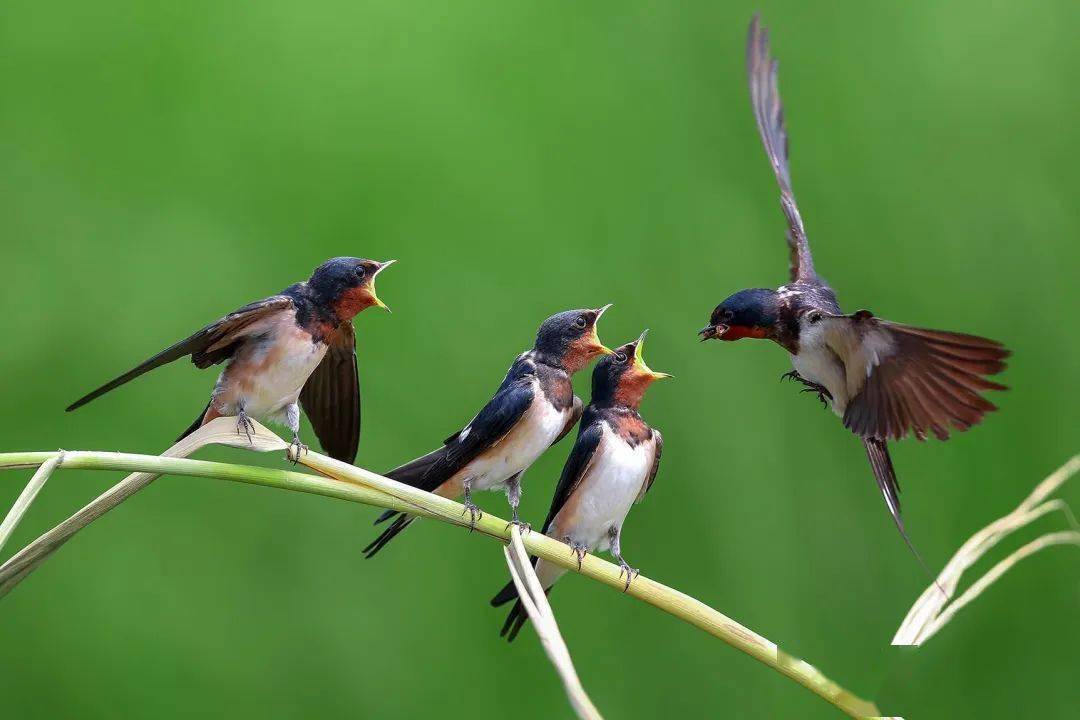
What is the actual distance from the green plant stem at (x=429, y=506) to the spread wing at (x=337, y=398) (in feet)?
0.38

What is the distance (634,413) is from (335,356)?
0.46m

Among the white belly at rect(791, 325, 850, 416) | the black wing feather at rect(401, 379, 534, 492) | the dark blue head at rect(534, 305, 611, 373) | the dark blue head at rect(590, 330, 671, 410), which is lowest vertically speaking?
the dark blue head at rect(590, 330, 671, 410)

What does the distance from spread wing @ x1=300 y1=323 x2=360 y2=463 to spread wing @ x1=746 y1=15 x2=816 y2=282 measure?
0.66 metres

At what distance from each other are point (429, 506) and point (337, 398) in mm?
283

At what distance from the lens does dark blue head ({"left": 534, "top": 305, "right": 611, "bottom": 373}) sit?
96 cm

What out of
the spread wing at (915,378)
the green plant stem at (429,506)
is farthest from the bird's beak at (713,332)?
the green plant stem at (429,506)

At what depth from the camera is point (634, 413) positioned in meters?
1.33

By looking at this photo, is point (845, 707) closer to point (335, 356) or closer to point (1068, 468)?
point (1068, 468)

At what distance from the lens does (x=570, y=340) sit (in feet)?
3.22

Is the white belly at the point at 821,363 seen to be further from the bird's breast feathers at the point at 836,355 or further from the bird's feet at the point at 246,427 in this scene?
the bird's feet at the point at 246,427

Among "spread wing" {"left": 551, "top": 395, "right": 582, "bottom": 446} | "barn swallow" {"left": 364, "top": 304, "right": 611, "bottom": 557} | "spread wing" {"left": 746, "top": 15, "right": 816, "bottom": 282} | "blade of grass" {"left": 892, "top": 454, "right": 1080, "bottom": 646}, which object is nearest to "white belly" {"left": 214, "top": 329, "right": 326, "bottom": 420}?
"barn swallow" {"left": 364, "top": 304, "right": 611, "bottom": 557}

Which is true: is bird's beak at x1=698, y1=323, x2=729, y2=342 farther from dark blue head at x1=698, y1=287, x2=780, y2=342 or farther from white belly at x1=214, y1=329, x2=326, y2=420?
white belly at x1=214, y1=329, x2=326, y2=420

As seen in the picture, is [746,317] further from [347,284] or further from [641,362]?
[347,284]

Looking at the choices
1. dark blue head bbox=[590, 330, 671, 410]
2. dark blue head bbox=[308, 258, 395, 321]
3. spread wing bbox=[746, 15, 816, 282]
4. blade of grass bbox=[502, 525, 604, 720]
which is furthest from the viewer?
spread wing bbox=[746, 15, 816, 282]
